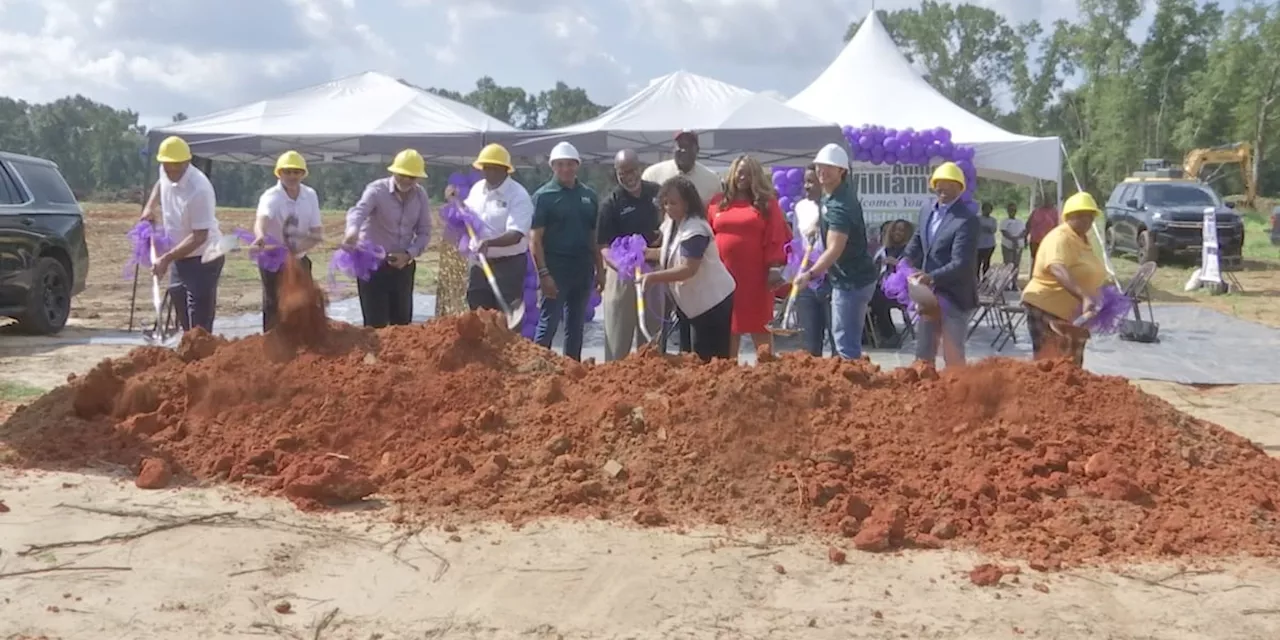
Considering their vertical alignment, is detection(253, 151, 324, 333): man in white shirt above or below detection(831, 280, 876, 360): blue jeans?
above

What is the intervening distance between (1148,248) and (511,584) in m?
22.1

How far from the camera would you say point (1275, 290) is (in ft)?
65.3

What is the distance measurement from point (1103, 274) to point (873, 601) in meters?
3.60

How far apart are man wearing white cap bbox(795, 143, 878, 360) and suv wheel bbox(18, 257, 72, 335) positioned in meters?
8.65

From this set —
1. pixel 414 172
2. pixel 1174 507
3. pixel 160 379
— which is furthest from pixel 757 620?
pixel 414 172

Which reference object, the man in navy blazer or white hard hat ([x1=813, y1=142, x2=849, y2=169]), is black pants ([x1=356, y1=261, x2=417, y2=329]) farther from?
the man in navy blazer

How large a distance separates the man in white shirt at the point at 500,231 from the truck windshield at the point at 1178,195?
1990 cm

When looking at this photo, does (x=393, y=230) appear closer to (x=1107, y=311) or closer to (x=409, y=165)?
(x=409, y=165)

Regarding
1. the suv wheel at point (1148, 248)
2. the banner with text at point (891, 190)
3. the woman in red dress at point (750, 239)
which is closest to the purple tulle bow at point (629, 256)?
the woman in red dress at point (750, 239)

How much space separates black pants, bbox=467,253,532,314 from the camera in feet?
26.5

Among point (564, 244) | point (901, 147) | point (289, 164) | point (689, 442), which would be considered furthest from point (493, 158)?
point (901, 147)

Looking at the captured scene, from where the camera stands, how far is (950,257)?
6.81m

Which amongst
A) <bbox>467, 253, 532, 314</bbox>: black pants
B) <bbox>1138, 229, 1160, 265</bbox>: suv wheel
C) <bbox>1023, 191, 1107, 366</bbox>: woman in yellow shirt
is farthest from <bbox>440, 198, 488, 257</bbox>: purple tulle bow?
<bbox>1138, 229, 1160, 265</bbox>: suv wheel

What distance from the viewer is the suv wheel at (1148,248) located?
Result: 23.5 meters
